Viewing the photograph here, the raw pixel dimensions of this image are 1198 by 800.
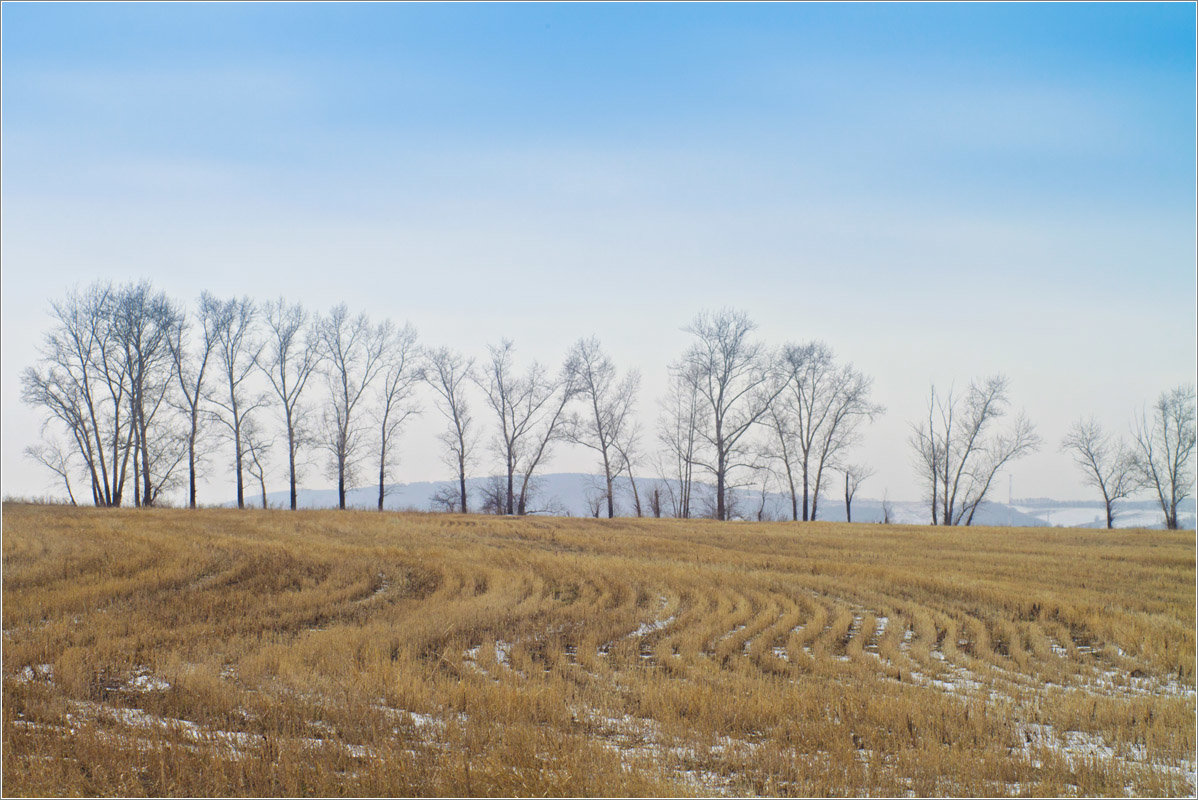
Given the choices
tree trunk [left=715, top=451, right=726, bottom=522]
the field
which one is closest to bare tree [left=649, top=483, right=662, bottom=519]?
tree trunk [left=715, top=451, right=726, bottom=522]

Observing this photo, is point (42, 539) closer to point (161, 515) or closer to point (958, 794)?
point (161, 515)

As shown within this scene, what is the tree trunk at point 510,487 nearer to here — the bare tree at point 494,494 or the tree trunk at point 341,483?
the bare tree at point 494,494

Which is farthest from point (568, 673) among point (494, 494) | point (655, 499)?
point (655, 499)

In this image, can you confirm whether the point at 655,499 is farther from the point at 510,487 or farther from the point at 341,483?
the point at 341,483

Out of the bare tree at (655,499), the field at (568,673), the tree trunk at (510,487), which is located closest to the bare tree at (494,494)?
the tree trunk at (510,487)

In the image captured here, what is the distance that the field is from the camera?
23.1 ft

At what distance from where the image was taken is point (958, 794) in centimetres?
679

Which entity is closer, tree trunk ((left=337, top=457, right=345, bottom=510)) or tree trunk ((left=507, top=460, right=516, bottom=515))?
tree trunk ((left=337, top=457, right=345, bottom=510))

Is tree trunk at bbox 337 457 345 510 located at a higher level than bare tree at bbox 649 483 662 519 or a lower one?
higher

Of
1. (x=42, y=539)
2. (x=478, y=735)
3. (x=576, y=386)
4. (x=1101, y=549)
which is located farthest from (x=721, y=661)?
(x=576, y=386)

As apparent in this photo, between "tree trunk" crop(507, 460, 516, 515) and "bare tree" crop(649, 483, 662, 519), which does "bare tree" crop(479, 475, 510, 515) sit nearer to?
"tree trunk" crop(507, 460, 516, 515)

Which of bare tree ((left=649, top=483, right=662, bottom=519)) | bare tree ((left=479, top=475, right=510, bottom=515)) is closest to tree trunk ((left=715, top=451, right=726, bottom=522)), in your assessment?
bare tree ((left=649, top=483, right=662, bottom=519))

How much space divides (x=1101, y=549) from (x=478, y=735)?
96.9ft

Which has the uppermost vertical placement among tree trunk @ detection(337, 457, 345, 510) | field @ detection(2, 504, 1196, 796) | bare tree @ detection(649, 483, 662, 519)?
tree trunk @ detection(337, 457, 345, 510)
